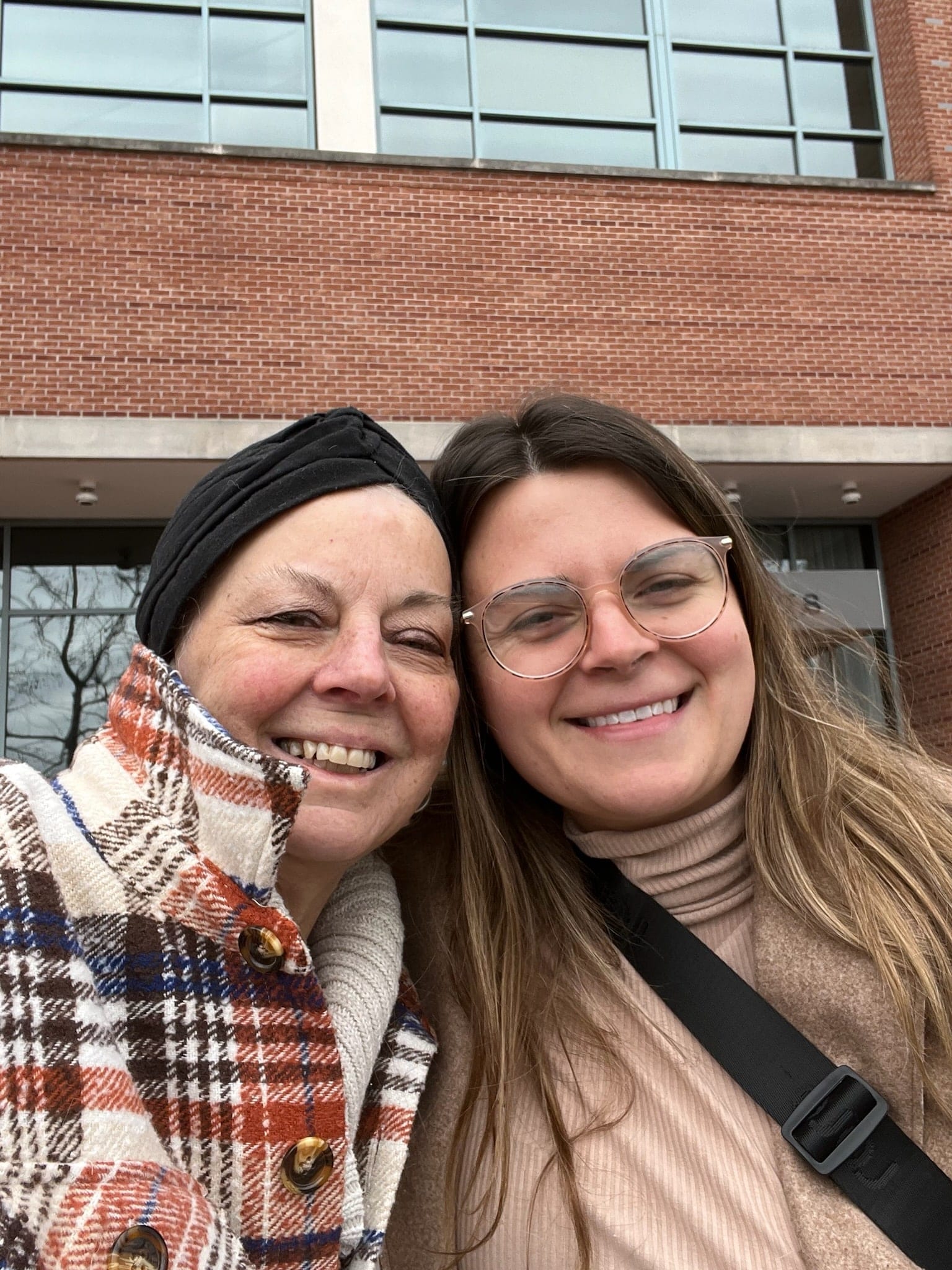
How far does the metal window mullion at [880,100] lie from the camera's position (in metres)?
10.6

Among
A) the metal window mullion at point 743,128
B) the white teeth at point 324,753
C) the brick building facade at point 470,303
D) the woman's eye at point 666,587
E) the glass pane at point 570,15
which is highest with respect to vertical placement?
the glass pane at point 570,15

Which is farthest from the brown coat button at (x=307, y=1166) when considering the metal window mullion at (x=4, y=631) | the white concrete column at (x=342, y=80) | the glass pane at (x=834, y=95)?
the glass pane at (x=834, y=95)

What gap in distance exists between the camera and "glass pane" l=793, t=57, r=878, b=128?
34.3 ft

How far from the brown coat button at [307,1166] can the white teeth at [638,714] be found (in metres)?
0.96

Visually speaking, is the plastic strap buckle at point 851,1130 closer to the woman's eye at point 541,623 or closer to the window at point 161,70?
the woman's eye at point 541,623

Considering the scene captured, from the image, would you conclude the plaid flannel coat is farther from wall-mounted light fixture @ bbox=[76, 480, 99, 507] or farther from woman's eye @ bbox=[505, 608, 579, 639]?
wall-mounted light fixture @ bbox=[76, 480, 99, 507]

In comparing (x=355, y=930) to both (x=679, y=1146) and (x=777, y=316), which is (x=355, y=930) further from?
(x=777, y=316)

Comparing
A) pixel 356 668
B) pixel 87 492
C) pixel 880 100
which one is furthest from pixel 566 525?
pixel 880 100

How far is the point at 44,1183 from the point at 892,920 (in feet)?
4.70

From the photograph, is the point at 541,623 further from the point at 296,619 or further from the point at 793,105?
the point at 793,105

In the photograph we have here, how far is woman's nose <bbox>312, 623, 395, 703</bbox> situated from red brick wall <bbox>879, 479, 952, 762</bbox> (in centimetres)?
927

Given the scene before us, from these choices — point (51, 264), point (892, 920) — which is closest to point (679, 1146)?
point (892, 920)

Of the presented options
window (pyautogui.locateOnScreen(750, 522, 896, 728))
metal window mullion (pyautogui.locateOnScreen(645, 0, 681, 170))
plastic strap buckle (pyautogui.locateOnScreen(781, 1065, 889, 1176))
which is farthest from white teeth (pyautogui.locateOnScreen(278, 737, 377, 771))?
metal window mullion (pyautogui.locateOnScreen(645, 0, 681, 170))

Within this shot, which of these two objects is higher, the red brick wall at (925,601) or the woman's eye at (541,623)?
the red brick wall at (925,601)
